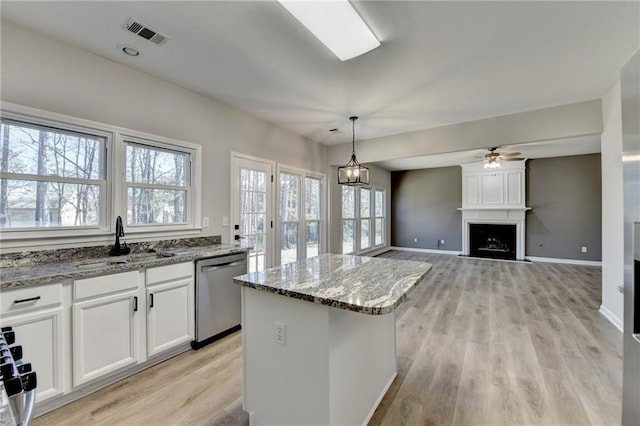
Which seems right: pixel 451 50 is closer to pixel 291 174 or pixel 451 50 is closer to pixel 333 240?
pixel 291 174

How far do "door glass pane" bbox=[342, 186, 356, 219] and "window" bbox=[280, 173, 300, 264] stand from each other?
1.88m

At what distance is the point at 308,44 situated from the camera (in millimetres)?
2238

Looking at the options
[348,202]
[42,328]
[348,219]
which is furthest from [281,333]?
[348,202]

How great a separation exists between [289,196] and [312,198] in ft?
2.24

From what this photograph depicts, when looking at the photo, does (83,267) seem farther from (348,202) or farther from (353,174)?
(348,202)

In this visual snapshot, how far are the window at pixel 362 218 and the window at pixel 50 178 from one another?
15.3ft

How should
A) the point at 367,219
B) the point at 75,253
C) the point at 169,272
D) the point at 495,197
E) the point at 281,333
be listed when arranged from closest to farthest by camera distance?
the point at 281,333, the point at 75,253, the point at 169,272, the point at 495,197, the point at 367,219

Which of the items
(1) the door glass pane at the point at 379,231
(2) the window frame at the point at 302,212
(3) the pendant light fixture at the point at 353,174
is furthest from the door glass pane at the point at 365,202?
(3) the pendant light fixture at the point at 353,174

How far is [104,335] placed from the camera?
6.61ft

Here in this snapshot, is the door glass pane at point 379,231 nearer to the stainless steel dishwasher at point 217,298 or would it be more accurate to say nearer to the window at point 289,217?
the window at point 289,217

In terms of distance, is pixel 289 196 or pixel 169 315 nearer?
pixel 169 315

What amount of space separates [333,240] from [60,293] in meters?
4.26

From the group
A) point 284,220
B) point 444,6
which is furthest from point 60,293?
point 444,6

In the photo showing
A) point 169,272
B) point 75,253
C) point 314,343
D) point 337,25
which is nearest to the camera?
point 314,343
